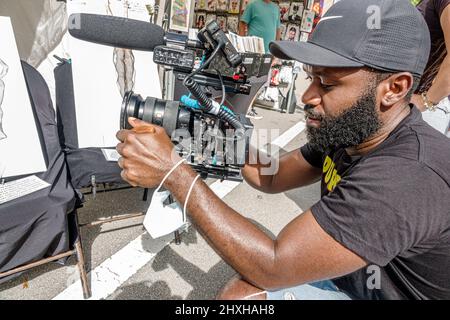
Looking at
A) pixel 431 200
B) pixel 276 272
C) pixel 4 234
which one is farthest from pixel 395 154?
pixel 4 234

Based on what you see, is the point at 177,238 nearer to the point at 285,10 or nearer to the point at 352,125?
the point at 352,125

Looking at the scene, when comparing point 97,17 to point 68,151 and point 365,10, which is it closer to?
point 365,10

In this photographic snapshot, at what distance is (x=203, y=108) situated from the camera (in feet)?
2.91

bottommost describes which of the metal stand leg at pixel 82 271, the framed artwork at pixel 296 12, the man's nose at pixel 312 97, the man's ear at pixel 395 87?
the metal stand leg at pixel 82 271

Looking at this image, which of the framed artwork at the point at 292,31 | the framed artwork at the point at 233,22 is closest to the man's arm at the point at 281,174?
the framed artwork at the point at 292,31

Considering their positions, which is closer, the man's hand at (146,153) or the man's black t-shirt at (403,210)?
the man's black t-shirt at (403,210)

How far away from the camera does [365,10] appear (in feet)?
2.92

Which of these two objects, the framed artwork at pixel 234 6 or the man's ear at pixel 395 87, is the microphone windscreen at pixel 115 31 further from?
the framed artwork at pixel 234 6

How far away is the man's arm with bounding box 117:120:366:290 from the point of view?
0.82 metres

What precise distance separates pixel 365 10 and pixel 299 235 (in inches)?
29.2

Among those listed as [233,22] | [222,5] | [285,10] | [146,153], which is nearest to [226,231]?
[146,153]

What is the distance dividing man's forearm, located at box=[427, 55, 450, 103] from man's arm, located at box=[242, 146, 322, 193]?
881 mm

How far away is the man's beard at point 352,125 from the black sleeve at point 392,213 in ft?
0.53

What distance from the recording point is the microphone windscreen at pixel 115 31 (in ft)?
2.82
